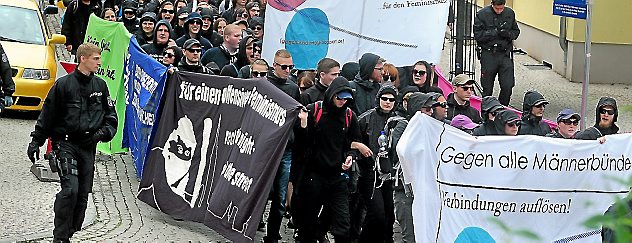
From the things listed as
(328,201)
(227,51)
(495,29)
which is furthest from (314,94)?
(495,29)

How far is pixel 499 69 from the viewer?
15539 millimetres

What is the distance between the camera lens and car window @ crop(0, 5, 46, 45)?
1620 cm

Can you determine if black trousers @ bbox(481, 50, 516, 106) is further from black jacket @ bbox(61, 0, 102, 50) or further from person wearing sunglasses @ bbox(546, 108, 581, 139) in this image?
person wearing sunglasses @ bbox(546, 108, 581, 139)

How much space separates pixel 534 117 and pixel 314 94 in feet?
5.98

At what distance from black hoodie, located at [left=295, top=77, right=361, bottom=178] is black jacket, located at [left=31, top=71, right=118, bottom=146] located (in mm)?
1503

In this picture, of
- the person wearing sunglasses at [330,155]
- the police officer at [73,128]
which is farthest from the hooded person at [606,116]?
the police officer at [73,128]

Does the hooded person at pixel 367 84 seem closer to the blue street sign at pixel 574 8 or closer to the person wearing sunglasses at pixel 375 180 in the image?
the person wearing sunglasses at pixel 375 180

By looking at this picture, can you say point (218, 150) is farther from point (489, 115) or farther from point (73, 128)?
point (489, 115)

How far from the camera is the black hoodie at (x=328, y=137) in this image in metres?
8.85

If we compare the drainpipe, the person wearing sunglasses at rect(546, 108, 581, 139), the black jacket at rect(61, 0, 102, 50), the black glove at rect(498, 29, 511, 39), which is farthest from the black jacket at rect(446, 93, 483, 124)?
the drainpipe

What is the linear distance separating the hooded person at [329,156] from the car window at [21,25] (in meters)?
8.22

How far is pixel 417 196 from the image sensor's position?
7.82m

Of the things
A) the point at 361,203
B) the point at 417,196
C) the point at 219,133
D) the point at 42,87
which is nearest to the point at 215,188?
the point at 219,133

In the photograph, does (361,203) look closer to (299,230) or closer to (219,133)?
(299,230)
